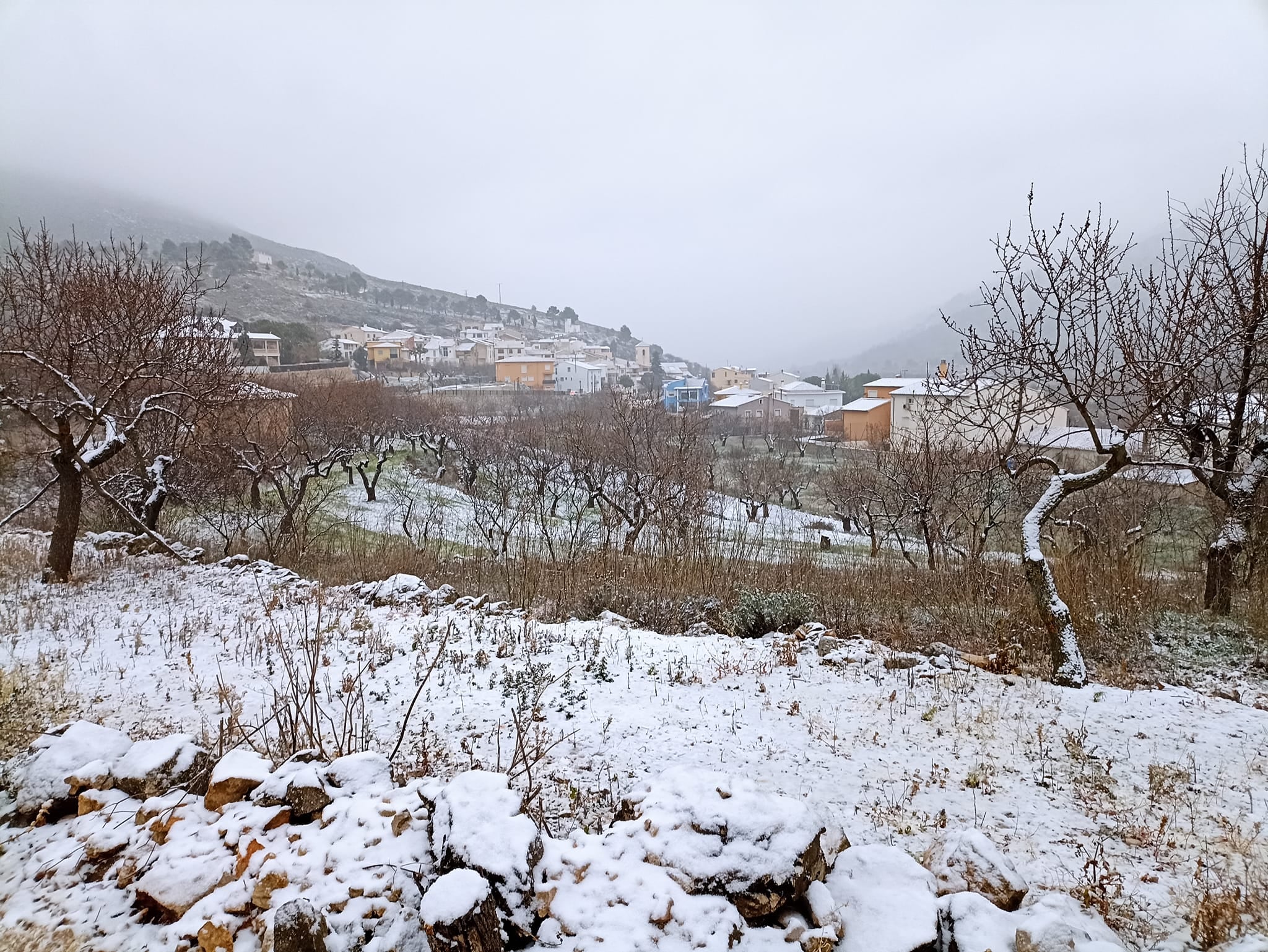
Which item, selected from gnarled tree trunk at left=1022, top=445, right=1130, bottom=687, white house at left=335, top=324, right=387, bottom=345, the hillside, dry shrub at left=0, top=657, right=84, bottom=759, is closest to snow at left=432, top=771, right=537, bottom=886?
dry shrub at left=0, top=657, right=84, bottom=759

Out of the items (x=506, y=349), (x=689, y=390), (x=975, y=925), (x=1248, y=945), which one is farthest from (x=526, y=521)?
(x=506, y=349)

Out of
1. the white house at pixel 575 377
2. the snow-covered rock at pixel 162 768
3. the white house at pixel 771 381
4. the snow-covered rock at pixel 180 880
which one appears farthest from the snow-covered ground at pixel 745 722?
the white house at pixel 771 381

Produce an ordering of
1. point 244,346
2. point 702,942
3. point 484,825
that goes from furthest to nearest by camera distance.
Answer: point 244,346, point 484,825, point 702,942

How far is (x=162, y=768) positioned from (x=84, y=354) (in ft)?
28.2

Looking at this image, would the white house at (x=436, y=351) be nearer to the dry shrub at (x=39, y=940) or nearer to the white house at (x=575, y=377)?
the white house at (x=575, y=377)

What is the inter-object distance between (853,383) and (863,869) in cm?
7193

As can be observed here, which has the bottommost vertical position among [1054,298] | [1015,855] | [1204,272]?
[1015,855]

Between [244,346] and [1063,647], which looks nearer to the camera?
[1063,647]

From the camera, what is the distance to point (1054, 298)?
5492mm

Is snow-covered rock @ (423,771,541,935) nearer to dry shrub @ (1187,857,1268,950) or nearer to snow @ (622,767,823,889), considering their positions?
snow @ (622,767,823,889)

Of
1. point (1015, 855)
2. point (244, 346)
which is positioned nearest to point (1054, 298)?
point (1015, 855)

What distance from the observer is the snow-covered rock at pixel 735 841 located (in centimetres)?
218

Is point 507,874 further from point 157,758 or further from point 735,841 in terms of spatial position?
point 157,758

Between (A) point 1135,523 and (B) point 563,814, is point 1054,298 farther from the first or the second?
(A) point 1135,523
